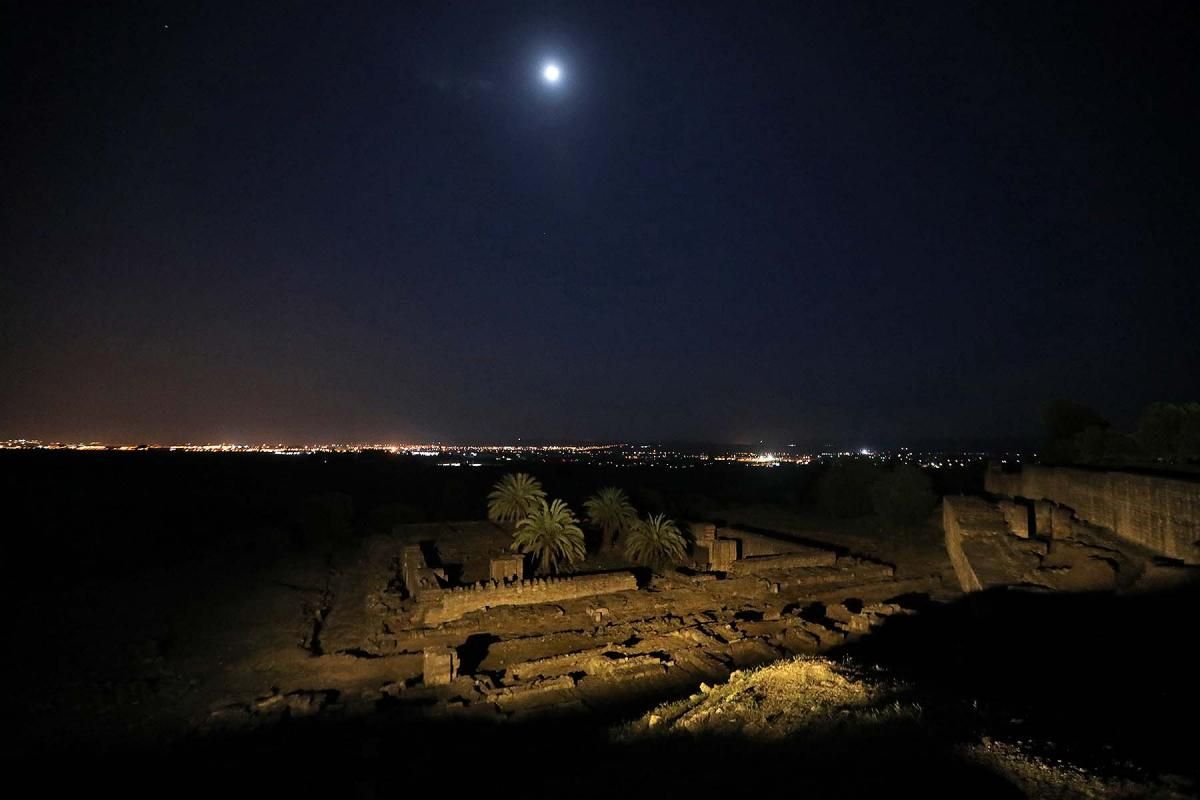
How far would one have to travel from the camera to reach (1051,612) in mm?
15586

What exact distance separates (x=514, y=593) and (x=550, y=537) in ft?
14.9

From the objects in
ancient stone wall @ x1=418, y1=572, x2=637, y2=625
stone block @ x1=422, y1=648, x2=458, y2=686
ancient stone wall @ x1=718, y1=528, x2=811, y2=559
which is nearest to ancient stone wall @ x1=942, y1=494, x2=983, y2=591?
ancient stone wall @ x1=718, y1=528, x2=811, y2=559

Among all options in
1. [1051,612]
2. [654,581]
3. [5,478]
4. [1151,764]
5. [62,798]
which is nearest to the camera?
[1151,764]

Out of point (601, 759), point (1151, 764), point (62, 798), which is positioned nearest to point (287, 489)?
point (62, 798)

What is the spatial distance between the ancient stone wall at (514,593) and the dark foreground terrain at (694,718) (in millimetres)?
3678

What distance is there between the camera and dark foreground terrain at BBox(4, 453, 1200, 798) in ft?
22.5

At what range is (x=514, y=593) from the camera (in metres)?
20.8

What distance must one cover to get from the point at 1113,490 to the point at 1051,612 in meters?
7.81

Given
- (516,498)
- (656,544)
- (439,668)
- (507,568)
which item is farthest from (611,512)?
(439,668)

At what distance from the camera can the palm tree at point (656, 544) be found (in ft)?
85.5

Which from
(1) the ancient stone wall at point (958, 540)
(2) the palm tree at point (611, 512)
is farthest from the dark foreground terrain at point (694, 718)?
(2) the palm tree at point (611, 512)

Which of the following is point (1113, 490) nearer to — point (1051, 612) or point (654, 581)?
point (1051, 612)

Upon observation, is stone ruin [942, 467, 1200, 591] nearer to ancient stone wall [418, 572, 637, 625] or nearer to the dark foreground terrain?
the dark foreground terrain

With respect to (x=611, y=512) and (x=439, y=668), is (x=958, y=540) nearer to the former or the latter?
(x=611, y=512)
